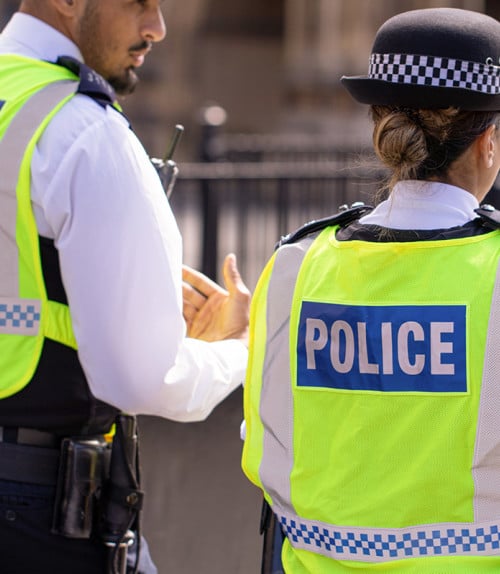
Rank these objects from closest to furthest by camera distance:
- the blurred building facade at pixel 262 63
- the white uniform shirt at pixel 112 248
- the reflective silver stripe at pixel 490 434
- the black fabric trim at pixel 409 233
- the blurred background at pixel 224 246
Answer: the reflective silver stripe at pixel 490 434 → the black fabric trim at pixel 409 233 → the white uniform shirt at pixel 112 248 → the blurred background at pixel 224 246 → the blurred building facade at pixel 262 63

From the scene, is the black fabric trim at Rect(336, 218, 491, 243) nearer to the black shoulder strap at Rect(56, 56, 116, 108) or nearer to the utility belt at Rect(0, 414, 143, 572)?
the black shoulder strap at Rect(56, 56, 116, 108)

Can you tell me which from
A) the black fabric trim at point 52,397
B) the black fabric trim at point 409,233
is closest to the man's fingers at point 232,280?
the black fabric trim at point 52,397

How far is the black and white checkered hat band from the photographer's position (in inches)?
82.8

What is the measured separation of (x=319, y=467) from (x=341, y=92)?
75.6 feet

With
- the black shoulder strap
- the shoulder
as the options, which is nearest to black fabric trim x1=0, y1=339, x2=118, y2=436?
the shoulder

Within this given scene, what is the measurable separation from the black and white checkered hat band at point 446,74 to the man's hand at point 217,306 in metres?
0.84

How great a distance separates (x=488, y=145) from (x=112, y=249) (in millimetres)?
766

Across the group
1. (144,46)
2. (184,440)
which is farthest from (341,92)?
(144,46)

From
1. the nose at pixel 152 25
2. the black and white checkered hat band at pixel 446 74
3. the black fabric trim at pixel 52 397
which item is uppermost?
the nose at pixel 152 25

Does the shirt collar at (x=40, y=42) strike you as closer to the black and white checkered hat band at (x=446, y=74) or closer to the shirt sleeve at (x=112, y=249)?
the shirt sleeve at (x=112, y=249)

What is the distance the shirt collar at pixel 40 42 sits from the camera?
2.74 m

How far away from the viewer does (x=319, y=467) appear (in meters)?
2.14

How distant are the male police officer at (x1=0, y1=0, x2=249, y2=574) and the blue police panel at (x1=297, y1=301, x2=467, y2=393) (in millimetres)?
433

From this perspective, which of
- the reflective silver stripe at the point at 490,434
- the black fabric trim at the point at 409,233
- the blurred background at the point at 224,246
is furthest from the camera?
the blurred background at the point at 224,246
